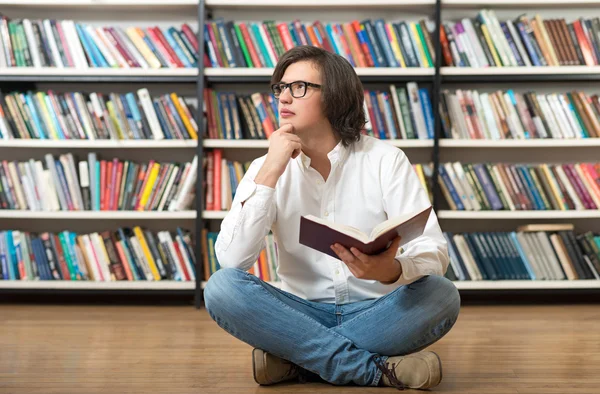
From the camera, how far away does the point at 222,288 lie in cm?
187

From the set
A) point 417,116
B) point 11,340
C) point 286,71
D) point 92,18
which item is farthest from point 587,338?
point 92,18

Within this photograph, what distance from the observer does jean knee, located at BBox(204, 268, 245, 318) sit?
186 centimetres

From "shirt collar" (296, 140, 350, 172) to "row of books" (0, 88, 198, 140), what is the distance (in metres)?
1.45

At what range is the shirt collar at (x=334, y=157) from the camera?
6.65 feet

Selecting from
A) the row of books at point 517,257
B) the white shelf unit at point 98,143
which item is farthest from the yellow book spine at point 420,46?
the white shelf unit at point 98,143

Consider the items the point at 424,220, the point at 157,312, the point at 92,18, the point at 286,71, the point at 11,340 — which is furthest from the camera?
the point at 92,18

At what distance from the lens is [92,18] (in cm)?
366

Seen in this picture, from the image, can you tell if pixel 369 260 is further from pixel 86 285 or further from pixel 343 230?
pixel 86 285

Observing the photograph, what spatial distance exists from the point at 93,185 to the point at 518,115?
1995 millimetres

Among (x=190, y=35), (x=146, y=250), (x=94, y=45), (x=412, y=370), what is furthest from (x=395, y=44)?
(x=412, y=370)

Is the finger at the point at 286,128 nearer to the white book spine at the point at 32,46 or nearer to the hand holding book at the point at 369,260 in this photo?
the hand holding book at the point at 369,260

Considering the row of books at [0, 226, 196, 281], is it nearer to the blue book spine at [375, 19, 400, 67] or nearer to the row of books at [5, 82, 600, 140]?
the row of books at [5, 82, 600, 140]

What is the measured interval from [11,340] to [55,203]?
949 millimetres

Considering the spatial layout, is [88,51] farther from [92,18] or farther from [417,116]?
[417,116]
